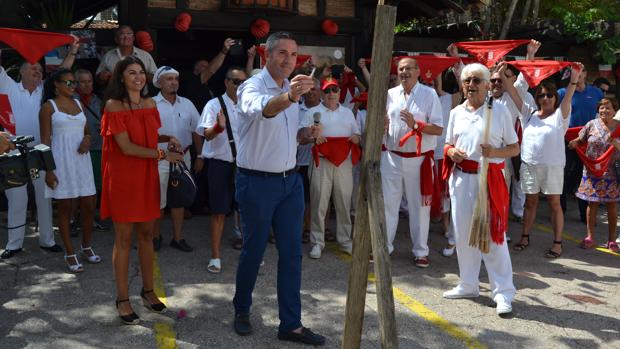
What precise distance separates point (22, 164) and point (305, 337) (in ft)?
7.46

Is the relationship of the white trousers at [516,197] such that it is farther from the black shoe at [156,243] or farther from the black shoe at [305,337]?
the black shoe at [305,337]

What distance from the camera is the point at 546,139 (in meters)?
6.33

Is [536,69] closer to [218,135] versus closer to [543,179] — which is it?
[543,179]

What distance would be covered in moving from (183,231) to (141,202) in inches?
108

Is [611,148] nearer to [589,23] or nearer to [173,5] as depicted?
[589,23]

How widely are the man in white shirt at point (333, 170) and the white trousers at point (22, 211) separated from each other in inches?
105

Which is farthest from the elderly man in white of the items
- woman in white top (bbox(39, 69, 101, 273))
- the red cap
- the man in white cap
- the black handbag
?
woman in white top (bbox(39, 69, 101, 273))

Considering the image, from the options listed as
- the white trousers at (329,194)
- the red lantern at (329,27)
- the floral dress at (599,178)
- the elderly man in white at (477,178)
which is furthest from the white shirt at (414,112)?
the red lantern at (329,27)

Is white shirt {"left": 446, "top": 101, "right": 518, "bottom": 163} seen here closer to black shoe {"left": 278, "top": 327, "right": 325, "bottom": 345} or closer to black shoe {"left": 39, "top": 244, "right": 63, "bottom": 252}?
black shoe {"left": 278, "top": 327, "right": 325, "bottom": 345}

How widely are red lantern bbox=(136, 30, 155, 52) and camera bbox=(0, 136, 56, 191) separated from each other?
3.86m

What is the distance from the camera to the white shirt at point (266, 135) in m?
3.96

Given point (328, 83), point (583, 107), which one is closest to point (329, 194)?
point (328, 83)

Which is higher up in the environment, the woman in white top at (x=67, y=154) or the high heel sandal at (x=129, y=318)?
the woman in white top at (x=67, y=154)

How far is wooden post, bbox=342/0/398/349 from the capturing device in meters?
3.06
